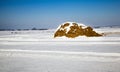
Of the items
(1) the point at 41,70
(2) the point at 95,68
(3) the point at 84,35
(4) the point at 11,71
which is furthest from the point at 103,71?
(3) the point at 84,35

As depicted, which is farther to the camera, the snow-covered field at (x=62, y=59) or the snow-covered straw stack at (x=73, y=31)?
the snow-covered straw stack at (x=73, y=31)

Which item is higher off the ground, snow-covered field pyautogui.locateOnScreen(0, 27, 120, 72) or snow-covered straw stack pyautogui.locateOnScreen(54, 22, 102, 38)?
snow-covered straw stack pyautogui.locateOnScreen(54, 22, 102, 38)

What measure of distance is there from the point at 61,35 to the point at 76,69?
58.0ft

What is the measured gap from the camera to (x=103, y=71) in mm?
6141

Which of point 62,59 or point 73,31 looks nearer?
point 62,59

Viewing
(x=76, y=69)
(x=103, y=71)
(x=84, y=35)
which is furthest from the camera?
(x=84, y=35)

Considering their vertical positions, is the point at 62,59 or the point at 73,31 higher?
the point at 73,31

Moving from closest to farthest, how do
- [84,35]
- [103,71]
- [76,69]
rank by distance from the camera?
[103,71] → [76,69] → [84,35]

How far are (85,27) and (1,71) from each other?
743 inches

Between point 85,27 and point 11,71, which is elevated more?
point 85,27

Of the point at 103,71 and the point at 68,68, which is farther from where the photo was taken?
the point at 68,68

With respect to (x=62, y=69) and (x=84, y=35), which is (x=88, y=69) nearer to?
(x=62, y=69)

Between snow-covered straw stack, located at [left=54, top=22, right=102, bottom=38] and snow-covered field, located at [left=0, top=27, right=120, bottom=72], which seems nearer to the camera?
snow-covered field, located at [left=0, top=27, right=120, bottom=72]

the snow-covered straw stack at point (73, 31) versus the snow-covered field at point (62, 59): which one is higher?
the snow-covered straw stack at point (73, 31)
